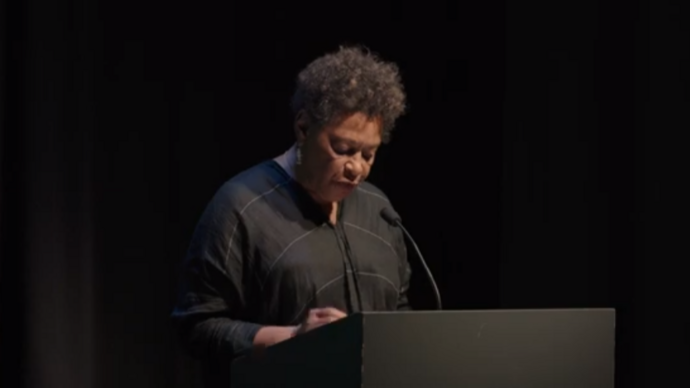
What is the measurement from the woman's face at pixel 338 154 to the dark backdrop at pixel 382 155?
0.99m

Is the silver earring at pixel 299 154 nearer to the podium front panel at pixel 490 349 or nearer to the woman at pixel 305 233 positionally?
the woman at pixel 305 233

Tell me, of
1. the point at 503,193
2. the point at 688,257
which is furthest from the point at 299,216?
the point at 503,193

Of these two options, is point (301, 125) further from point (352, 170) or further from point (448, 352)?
point (448, 352)

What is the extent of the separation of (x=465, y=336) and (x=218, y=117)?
1865mm

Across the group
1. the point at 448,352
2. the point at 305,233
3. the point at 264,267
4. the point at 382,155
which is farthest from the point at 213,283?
the point at 382,155

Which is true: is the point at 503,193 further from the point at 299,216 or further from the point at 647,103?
the point at 299,216

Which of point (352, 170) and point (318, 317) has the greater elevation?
point (352, 170)

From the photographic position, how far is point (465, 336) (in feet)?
5.08

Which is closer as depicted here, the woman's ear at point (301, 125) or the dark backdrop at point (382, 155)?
the woman's ear at point (301, 125)

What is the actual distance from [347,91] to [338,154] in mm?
124

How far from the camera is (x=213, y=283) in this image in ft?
6.98

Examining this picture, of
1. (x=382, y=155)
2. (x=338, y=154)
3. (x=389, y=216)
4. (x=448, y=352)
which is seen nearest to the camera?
(x=448, y=352)

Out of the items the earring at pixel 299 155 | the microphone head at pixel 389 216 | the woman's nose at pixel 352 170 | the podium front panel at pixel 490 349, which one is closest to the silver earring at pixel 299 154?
the earring at pixel 299 155

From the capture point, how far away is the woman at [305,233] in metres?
2.13
